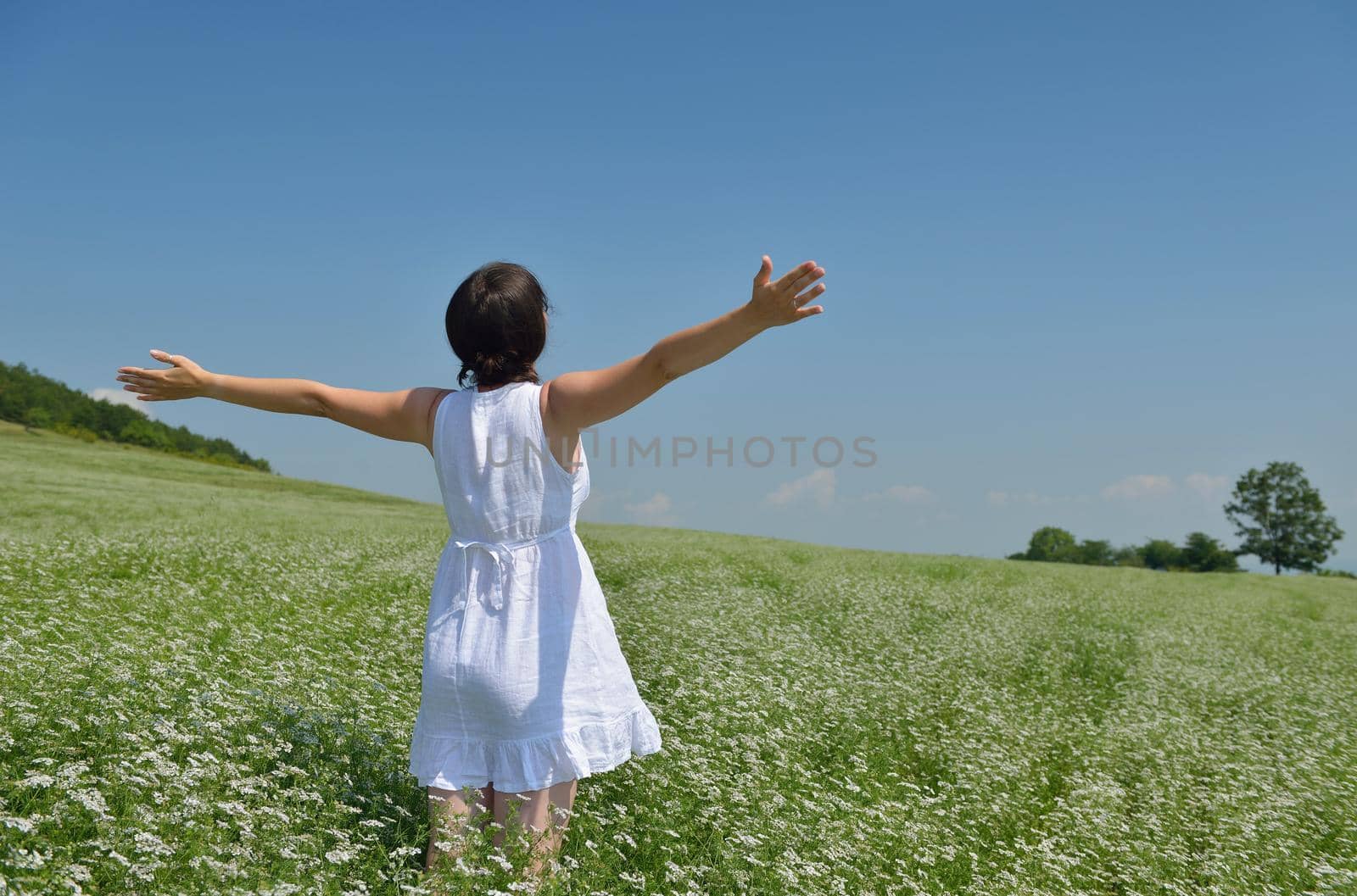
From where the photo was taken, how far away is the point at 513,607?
4004 millimetres

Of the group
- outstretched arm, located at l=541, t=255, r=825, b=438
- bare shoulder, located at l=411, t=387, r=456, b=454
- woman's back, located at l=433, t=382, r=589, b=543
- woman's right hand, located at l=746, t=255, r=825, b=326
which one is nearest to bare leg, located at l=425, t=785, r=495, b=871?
woman's back, located at l=433, t=382, r=589, b=543

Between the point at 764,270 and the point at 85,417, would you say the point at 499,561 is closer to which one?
the point at 764,270

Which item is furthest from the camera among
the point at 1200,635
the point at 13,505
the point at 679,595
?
the point at 13,505

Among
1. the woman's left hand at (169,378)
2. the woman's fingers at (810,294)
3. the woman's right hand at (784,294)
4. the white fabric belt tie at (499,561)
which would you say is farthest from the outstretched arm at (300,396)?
the woman's fingers at (810,294)

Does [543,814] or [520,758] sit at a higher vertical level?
[520,758]

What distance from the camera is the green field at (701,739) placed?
14.6ft

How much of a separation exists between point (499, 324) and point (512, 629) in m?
1.34

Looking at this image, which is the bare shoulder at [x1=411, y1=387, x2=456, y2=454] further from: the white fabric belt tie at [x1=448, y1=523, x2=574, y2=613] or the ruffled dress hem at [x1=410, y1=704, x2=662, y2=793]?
the ruffled dress hem at [x1=410, y1=704, x2=662, y2=793]

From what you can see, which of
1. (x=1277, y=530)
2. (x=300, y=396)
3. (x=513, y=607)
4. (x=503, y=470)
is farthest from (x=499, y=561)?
(x=1277, y=530)

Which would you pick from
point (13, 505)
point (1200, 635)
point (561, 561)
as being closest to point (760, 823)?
point (561, 561)

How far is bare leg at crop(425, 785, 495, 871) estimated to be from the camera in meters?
3.91

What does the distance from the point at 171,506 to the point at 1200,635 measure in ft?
84.4

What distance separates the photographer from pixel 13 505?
22.0m

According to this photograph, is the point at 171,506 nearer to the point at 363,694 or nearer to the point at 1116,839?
the point at 363,694
